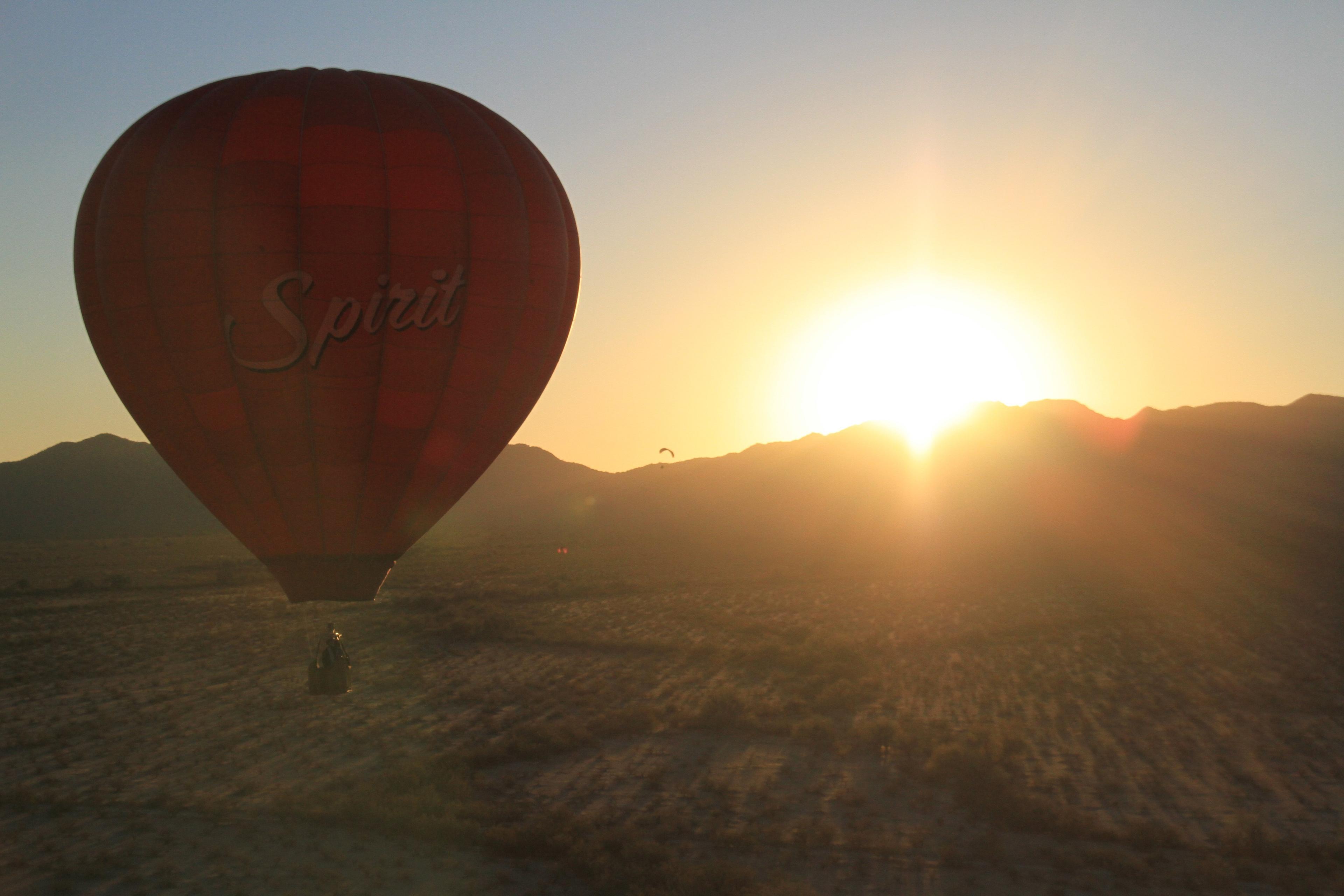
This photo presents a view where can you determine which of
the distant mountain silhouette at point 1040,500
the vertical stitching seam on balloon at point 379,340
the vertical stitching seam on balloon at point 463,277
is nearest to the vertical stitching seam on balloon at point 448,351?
the vertical stitching seam on balloon at point 463,277

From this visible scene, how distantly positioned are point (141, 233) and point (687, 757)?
11200mm

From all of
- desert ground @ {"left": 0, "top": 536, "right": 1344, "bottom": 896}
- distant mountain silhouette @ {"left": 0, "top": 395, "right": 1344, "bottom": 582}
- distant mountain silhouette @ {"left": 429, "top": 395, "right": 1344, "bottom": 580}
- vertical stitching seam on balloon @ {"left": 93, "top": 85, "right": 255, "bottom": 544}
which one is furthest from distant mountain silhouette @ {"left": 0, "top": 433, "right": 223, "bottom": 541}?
vertical stitching seam on balloon @ {"left": 93, "top": 85, "right": 255, "bottom": 544}

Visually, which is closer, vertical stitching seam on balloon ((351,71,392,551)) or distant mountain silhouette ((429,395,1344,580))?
vertical stitching seam on balloon ((351,71,392,551))

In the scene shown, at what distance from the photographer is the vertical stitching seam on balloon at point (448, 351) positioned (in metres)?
14.9

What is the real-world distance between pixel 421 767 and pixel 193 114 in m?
10.1

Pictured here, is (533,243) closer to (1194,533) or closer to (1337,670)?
(1337,670)

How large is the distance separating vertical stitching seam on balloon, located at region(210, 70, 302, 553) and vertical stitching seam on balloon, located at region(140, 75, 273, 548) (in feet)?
0.81

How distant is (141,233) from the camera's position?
14.2m

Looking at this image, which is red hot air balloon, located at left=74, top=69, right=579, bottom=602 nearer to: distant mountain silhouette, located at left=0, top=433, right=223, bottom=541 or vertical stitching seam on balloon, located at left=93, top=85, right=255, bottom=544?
vertical stitching seam on balloon, located at left=93, top=85, right=255, bottom=544

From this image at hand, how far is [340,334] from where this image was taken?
1423 centimetres

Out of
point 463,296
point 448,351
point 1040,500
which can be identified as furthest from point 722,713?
point 1040,500

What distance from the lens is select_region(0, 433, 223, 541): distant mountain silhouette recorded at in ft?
497

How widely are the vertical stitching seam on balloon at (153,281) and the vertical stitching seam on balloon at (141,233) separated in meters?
0.05

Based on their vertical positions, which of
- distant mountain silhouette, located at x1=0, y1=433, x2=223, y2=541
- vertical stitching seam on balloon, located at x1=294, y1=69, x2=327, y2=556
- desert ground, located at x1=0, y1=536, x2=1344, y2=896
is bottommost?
desert ground, located at x1=0, y1=536, x2=1344, y2=896
